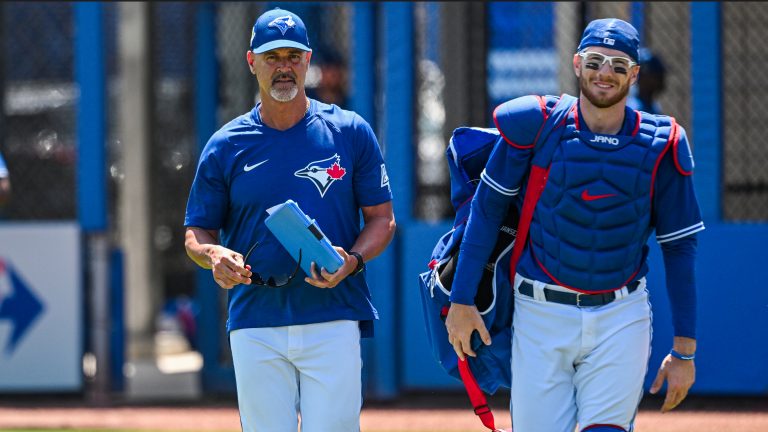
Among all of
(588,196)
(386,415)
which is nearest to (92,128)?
(386,415)

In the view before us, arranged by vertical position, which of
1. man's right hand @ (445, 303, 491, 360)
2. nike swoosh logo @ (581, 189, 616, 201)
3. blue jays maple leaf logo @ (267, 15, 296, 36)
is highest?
blue jays maple leaf logo @ (267, 15, 296, 36)

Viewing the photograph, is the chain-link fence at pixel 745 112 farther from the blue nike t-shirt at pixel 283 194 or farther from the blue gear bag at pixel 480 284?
the blue nike t-shirt at pixel 283 194

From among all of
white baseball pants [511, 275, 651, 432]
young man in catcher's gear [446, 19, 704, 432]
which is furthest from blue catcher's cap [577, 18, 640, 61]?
white baseball pants [511, 275, 651, 432]

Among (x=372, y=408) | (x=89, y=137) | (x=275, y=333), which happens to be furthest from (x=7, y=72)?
(x=275, y=333)

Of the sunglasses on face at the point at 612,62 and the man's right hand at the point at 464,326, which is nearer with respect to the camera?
the sunglasses on face at the point at 612,62

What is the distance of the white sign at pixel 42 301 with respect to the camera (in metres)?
8.71

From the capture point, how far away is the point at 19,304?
28.7 ft

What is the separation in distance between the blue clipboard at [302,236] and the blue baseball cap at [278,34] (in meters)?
0.56

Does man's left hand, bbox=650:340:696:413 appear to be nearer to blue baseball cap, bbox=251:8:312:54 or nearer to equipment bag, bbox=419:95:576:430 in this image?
equipment bag, bbox=419:95:576:430

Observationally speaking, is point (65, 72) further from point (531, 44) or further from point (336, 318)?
point (336, 318)

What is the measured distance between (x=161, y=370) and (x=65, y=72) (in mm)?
3578

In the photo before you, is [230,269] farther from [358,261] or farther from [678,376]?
[678,376]

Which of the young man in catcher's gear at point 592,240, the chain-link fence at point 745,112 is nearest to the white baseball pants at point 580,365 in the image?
the young man in catcher's gear at point 592,240

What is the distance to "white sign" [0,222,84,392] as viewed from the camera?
871cm
